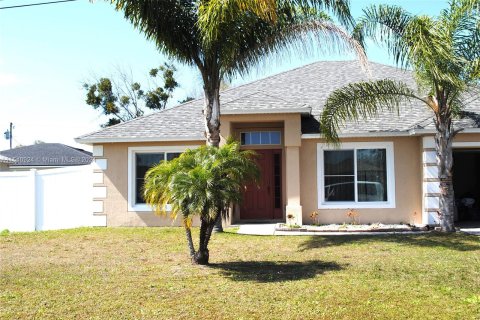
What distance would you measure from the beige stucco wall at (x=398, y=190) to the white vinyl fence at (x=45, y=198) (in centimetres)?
721

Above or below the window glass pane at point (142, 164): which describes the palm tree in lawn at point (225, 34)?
above

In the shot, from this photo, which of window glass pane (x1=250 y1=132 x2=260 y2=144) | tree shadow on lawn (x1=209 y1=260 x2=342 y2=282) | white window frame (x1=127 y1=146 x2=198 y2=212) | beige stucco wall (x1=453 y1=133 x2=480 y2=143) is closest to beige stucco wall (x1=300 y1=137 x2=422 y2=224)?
beige stucco wall (x1=453 y1=133 x2=480 y2=143)

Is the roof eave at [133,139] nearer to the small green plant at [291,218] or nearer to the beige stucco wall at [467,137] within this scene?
the small green plant at [291,218]

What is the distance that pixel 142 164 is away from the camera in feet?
51.3

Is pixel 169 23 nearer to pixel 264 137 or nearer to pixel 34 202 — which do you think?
pixel 264 137

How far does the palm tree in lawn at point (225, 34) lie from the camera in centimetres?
1166

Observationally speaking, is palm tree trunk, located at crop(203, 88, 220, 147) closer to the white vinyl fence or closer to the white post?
the white vinyl fence

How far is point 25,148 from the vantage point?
3184 cm

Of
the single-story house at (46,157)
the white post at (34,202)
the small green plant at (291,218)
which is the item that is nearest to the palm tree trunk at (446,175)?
the small green plant at (291,218)

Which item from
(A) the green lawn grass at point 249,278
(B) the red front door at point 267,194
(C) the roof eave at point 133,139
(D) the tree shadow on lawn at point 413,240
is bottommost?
(A) the green lawn grass at point 249,278

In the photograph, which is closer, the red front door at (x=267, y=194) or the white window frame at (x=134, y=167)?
the white window frame at (x=134, y=167)

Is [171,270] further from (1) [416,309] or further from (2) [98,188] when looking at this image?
(2) [98,188]

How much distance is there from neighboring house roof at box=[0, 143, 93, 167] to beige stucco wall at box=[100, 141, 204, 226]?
50.3 ft

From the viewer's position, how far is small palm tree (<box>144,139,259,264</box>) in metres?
7.98
